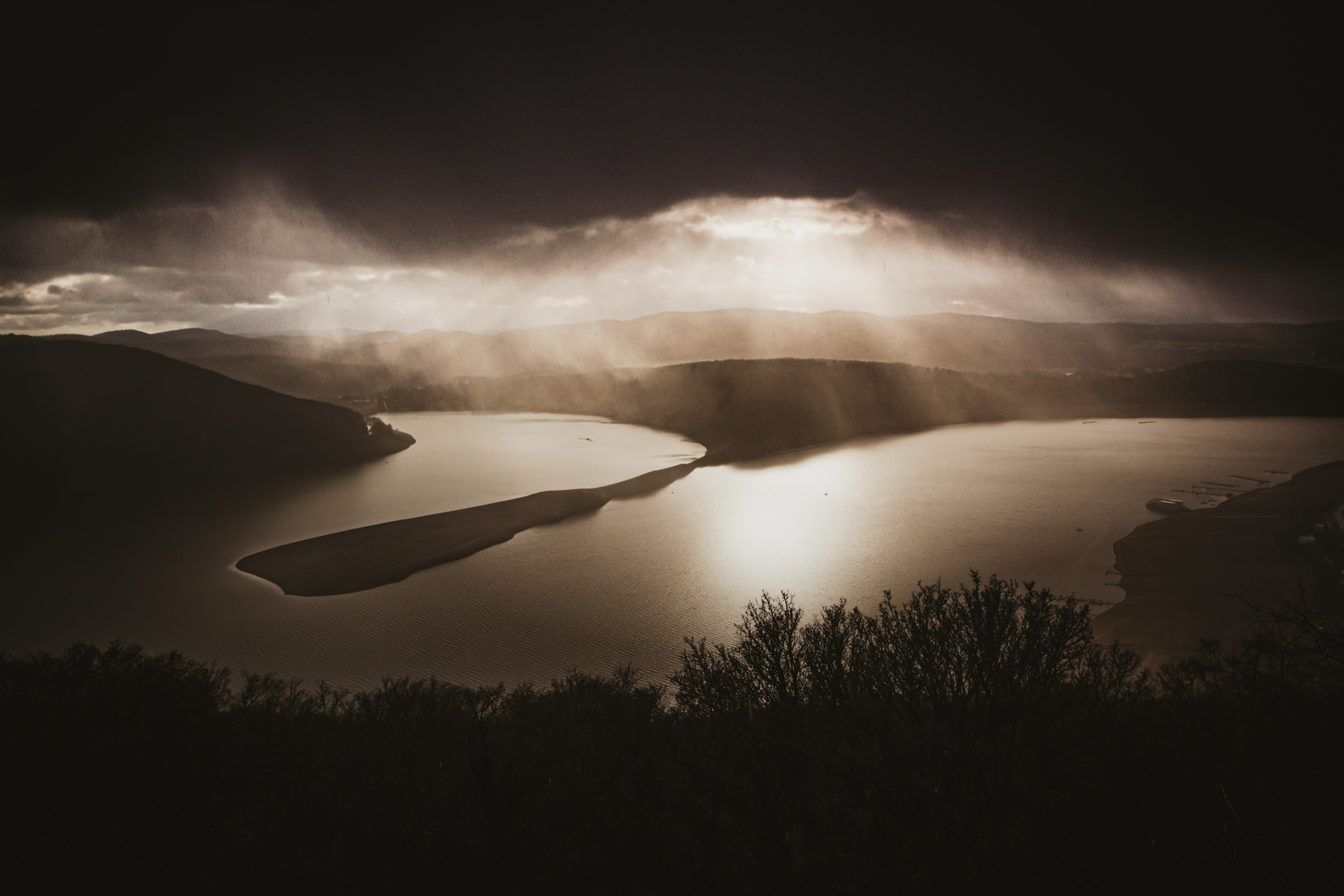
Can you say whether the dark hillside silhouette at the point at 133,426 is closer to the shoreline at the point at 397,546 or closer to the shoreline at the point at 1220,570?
the shoreline at the point at 397,546

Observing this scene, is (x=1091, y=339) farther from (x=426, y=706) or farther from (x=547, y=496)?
(x=426, y=706)

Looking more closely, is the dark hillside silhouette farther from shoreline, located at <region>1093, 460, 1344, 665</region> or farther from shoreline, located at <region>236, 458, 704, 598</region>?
shoreline, located at <region>1093, 460, 1344, 665</region>

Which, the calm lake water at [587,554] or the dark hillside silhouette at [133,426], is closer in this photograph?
the calm lake water at [587,554]

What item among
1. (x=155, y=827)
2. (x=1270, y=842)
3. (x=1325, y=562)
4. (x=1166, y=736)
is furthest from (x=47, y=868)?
(x=1325, y=562)

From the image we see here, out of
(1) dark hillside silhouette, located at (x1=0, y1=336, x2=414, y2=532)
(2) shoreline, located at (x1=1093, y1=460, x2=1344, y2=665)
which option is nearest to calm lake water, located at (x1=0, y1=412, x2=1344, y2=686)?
(2) shoreline, located at (x1=1093, y1=460, x2=1344, y2=665)

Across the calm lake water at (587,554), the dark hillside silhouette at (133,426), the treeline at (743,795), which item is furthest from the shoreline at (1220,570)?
the dark hillside silhouette at (133,426)
